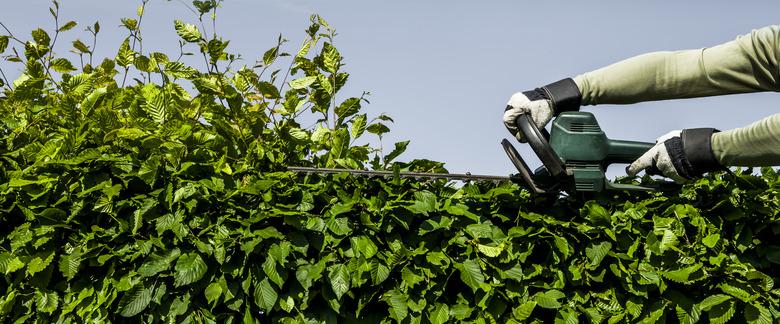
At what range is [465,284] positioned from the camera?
11.0 ft

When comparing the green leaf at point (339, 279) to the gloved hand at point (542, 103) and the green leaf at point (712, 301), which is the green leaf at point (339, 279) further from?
the green leaf at point (712, 301)

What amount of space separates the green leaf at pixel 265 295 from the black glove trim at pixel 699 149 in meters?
1.89

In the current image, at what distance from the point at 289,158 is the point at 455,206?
801 millimetres

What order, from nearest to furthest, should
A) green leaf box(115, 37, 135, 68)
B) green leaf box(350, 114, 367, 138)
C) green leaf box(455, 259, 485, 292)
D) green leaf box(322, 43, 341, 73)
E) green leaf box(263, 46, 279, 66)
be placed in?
green leaf box(455, 259, 485, 292) → green leaf box(350, 114, 367, 138) → green leaf box(322, 43, 341, 73) → green leaf box(263, 46, 279, 66) → green leaf box(115, 37, 135, 68)

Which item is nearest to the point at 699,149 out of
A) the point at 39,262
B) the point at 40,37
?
the point at 39,262

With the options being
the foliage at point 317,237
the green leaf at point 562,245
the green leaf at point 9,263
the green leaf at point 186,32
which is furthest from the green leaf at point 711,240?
the green leaf at point 9,263

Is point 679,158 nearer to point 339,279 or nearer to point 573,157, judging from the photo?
point 573,157

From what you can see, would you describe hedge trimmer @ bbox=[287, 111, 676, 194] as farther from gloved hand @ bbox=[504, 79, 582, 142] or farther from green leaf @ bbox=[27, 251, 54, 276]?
green leaf @ bbox=[27, 251, 54, 276]

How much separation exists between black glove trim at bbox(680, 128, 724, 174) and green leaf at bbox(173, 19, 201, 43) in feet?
7.73

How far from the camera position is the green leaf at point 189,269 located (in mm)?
3137

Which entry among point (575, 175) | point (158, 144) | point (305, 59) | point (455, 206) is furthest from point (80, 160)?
point (575, 175)

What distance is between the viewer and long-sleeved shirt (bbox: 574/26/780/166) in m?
3.33

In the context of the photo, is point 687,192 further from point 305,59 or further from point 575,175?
point 305,59

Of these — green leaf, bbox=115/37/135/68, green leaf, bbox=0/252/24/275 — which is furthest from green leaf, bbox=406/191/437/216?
green leaf, bbox=115/37/135/68
